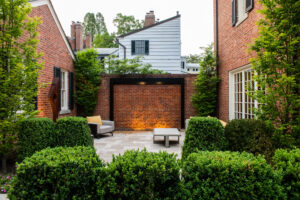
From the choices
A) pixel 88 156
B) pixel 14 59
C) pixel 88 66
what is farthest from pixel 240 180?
pixel 88 66

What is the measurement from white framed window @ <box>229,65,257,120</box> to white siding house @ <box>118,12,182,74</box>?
5.50m

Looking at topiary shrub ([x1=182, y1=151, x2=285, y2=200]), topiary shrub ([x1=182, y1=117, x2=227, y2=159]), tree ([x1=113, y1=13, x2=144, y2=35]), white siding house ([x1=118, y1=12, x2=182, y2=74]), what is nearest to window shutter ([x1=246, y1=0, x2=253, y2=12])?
topiary shrub ([x1=182, y1=117, x2=227, y2=159])

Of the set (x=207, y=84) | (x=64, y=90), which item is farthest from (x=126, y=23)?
(x=207, y=84)

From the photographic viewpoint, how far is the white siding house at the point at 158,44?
11.8 m

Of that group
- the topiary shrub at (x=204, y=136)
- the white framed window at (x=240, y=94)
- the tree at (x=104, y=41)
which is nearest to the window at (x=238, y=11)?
the white framed window at (x=240, y=94)

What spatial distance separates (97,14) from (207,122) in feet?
113

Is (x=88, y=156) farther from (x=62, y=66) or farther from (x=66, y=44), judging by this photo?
(x=66, y=44)

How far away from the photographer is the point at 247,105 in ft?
18.9

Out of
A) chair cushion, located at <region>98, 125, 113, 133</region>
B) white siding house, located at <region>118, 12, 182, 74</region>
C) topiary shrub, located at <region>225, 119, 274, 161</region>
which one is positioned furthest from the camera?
white siding house, located at <region>118, 12, 182, 74</region>

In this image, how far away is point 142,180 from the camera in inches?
73.5

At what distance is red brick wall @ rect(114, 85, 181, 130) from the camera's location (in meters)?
9.74

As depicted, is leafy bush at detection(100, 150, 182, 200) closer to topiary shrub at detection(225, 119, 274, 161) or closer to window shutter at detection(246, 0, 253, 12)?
topiary shrub at detection(225, 119, 274, 161)

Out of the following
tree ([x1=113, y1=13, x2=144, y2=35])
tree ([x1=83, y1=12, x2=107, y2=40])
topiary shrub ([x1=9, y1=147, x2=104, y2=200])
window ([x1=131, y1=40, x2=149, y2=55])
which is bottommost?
topiary shrub ([x1=9, y1=147, x2=104, y2=200])

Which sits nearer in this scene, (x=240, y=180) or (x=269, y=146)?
(x=240, y=180)
